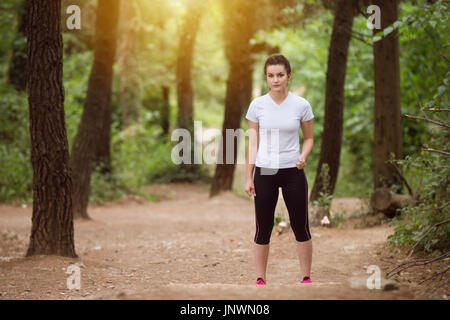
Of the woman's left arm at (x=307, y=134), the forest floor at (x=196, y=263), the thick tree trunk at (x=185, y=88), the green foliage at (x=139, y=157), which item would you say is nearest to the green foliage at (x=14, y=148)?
the forest floor at (x=196, y=263)

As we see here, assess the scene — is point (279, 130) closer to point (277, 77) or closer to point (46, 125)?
point (277, 77)

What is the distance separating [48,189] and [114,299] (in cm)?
363

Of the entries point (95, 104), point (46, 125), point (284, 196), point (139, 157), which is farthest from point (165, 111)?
point (284, 196)

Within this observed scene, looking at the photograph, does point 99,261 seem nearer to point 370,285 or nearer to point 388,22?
point 370,285

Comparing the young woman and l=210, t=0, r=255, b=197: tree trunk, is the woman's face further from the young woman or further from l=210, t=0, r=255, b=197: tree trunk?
l=210, t=0, r=255, b=197: tree trunk

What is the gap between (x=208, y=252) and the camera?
8930 mm

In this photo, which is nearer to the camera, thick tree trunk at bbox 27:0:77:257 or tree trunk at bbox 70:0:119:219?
thick tree trunk at bbox 27:0:77:257

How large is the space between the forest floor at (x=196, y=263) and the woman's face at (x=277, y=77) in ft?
6.00

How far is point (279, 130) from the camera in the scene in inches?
205

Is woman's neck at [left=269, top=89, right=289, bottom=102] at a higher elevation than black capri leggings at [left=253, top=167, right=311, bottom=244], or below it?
higher

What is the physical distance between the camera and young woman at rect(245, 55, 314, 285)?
521 centimetres

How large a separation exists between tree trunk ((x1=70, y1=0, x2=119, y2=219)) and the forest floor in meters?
0.87

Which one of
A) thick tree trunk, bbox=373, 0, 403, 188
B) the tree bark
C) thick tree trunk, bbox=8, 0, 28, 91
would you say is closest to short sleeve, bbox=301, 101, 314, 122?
thick tree trunk, bbox=373, 0, 403, 188
